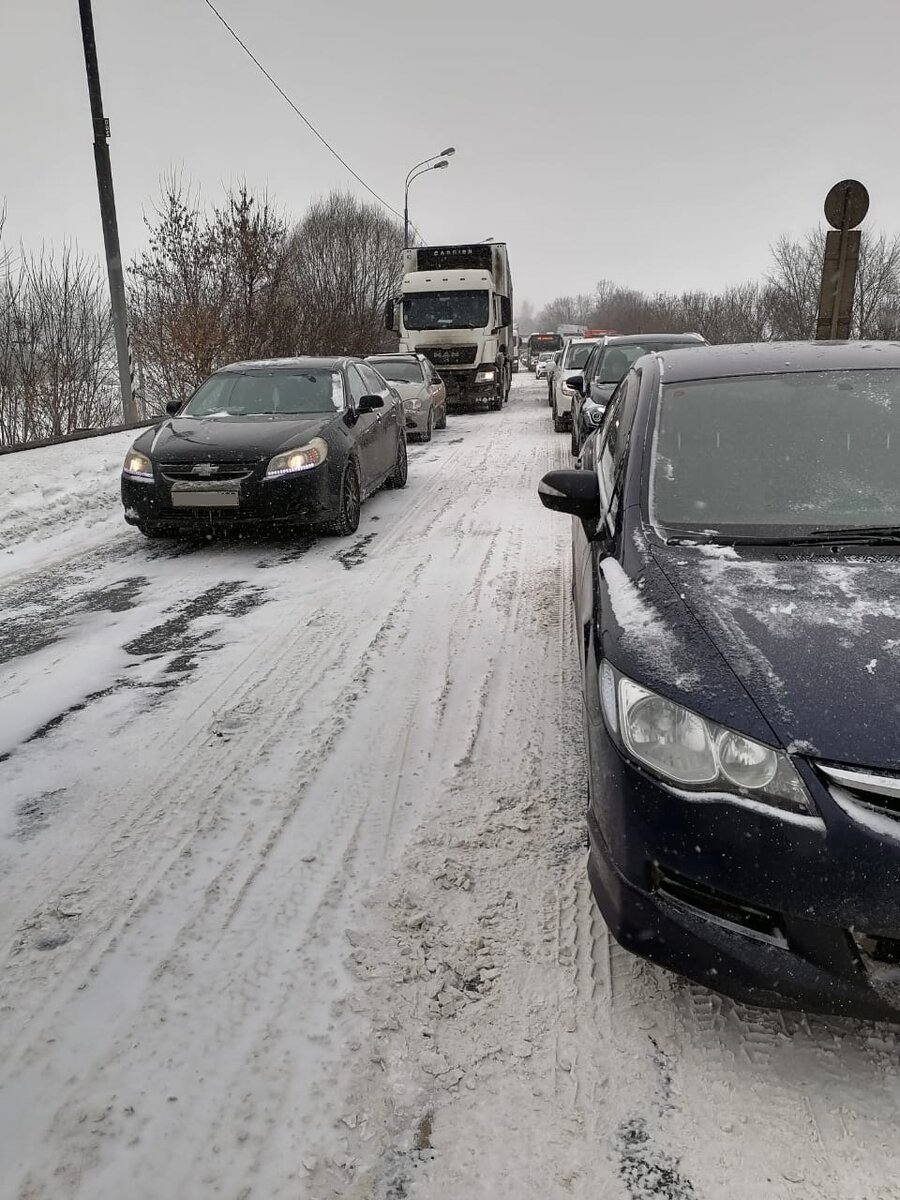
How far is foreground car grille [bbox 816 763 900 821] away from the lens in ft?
5.60

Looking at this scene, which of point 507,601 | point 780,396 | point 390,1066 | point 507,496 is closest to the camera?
point 390,1066

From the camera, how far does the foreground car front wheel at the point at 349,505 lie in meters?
7.23

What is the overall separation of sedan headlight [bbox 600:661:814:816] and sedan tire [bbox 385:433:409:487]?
7727 mm

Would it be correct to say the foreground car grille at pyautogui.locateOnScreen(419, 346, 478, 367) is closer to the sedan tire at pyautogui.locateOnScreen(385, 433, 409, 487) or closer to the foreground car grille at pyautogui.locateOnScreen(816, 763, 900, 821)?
the sedan tire at pyautogui.locateOnScreen(385, 433, 409, 487)

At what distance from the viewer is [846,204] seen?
7.52 meters

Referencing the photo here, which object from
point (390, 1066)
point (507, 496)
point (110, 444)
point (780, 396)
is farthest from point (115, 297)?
point (390, 1066)

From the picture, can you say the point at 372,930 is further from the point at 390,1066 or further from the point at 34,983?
the point at 34,983

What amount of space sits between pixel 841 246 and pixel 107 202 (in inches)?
452

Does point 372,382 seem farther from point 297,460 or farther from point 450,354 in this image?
point 450,354

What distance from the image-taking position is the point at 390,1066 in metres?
2.02

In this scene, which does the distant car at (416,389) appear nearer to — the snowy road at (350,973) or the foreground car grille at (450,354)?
the foreground car grille at (450,354)

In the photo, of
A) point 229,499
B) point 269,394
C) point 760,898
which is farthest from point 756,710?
point 269,394

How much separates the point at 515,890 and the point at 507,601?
305cm

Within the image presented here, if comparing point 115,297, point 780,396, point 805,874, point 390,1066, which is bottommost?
point 390,1066
